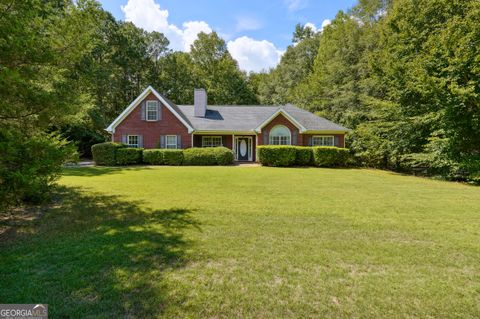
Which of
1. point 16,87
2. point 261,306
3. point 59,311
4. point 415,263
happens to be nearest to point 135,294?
point 59,311

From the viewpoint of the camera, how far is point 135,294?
2.92 m

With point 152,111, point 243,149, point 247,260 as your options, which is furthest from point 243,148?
point 247,260

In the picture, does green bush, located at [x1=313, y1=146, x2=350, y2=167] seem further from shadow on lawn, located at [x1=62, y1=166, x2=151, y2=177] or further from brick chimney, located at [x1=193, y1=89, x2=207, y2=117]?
shadow on lawn, located at [x1=62, y1=166, x2=151, y2=177]

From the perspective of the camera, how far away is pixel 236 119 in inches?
928

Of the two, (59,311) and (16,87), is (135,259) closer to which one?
(59,311)

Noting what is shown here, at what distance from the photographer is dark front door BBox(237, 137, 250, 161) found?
23.1 metres

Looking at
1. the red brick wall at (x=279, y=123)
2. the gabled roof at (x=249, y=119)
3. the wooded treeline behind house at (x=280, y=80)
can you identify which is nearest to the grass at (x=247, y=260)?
the wooded treeline behind house at (x=280, y=80)

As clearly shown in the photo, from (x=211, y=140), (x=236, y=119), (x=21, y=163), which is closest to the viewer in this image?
(x=21, y=163)

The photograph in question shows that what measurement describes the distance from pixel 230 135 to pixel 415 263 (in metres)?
19.7

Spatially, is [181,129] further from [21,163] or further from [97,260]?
[97,260]

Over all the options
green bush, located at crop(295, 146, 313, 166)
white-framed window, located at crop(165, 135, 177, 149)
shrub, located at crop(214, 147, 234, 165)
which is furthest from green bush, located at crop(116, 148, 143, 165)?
green bush, located at crop(295, 146, 313, 166)

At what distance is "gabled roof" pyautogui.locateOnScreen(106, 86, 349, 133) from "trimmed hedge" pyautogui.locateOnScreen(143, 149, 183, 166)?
9.99 feet

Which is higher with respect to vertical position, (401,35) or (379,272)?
(401,35)

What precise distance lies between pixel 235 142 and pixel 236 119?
7.39 feet
